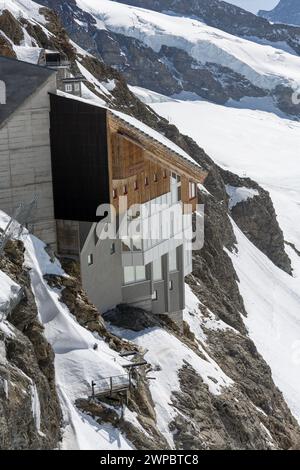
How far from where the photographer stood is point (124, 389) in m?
23.9

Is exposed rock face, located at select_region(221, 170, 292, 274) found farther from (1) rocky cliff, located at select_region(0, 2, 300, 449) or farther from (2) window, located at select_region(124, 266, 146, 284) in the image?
(2) window, located at select_region(124, 266, 146, 284)

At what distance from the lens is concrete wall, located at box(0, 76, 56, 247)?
27984mm

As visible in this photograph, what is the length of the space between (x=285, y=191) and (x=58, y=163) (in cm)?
11647

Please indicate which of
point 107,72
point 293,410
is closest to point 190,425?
point 293,410

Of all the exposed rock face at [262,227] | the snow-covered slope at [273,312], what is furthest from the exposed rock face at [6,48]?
the exposed rock face at [262,227]

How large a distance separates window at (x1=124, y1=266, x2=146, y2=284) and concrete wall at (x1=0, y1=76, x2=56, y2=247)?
4716 millimetres

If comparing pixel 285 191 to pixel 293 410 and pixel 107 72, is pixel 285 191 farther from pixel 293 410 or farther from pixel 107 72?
pixel 293 410

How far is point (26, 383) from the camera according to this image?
1934 centimetres

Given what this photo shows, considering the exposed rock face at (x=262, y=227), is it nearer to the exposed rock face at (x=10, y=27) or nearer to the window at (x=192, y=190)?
the exposed rock face at (x=10, y=27)

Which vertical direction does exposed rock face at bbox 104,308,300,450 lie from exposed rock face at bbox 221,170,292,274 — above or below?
above

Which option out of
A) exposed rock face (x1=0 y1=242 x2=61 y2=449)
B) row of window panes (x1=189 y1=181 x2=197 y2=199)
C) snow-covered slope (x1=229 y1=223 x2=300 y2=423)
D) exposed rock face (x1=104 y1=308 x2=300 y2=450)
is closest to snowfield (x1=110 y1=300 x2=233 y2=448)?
exposed rock face (x1=104 y1=308 x2=300 y2=450)

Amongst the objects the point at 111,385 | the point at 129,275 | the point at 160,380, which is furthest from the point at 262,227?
the point at 111,385

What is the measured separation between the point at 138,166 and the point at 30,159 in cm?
453

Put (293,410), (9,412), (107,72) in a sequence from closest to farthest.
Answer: (9,412) < (293,410) < (107,72)
